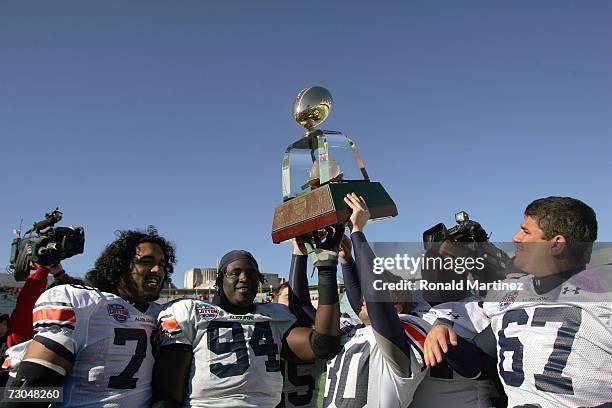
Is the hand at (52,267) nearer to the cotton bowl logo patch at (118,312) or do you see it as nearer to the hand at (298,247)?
the cotton bowl logo patch at (118,312)

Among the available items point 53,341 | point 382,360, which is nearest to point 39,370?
point 53,341

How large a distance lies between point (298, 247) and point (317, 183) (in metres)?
0.54

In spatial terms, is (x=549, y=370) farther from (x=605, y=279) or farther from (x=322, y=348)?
(x=322, y=348)

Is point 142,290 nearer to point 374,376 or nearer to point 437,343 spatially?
point 374,376

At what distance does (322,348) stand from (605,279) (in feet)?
5.26

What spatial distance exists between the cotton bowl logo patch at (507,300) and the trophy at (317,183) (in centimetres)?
113

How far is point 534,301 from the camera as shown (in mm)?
2541

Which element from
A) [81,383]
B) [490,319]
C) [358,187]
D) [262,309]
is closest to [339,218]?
[358,187]

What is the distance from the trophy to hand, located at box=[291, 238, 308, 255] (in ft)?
0.24

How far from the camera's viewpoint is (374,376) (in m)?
2.79

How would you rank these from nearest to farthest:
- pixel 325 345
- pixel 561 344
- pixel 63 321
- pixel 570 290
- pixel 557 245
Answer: pixel 561 344, pixel 570 290, pixel 557 245, pixel 63 321, pixel 325 345

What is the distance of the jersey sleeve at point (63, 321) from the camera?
2.74m

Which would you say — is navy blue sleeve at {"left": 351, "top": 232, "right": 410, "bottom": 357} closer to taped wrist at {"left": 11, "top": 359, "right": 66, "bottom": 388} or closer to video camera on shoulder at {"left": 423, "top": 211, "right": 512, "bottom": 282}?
video camera on shoulder at {"left": 423, "top": 211, "right": 512, "bottom": 282}

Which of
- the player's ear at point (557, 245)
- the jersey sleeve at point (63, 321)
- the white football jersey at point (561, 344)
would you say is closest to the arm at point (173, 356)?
the jersey sleeve at point (63, 321)
